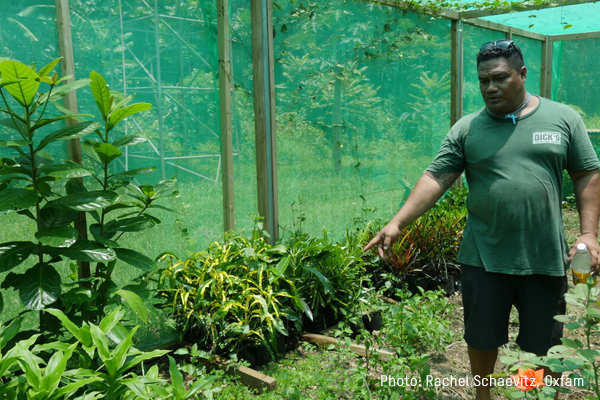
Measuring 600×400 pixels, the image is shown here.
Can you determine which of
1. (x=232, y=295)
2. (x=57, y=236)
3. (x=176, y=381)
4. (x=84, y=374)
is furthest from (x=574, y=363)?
(x=232, y=295)

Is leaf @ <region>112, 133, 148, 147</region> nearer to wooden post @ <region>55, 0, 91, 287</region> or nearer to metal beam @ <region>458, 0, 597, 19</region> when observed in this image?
wooden post @ <region>55, 0, 91, 287</region>

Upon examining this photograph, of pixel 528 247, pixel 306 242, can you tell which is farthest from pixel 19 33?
pixel 528 247

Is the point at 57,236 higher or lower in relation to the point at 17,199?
lower

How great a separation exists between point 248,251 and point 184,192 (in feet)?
2.05

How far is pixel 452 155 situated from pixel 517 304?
0.75 metres

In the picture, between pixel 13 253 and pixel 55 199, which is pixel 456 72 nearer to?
pixel 55 199

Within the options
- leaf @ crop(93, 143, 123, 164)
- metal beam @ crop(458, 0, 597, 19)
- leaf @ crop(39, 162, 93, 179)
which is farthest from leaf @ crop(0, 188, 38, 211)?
metal beam @ crop(458, 0, 597, 19)

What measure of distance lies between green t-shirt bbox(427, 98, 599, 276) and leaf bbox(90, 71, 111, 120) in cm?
180

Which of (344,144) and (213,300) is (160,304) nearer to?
(213,300)

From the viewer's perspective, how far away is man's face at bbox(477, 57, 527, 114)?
232cm

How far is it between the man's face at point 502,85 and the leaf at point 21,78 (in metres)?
1.94

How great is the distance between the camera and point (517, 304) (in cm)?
247

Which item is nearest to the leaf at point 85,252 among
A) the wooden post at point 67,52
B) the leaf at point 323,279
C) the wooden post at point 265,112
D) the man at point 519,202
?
the wooden post at point 67,52

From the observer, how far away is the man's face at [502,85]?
232 cm
